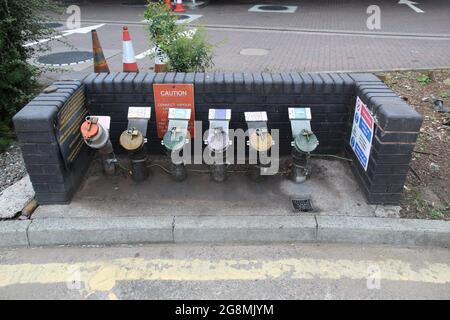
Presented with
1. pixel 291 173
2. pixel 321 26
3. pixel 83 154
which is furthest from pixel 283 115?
pixel 321 26

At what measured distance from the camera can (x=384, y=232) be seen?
11.1 ft

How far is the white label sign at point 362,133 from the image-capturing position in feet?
11.9

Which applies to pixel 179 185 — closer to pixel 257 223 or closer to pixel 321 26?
pixel 257 223

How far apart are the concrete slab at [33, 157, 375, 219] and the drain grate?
0.15ft

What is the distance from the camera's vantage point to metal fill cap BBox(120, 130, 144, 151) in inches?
146

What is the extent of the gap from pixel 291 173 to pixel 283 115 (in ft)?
2.02

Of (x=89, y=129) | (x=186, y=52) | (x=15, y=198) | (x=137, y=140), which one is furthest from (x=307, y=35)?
(x=15, y=198)

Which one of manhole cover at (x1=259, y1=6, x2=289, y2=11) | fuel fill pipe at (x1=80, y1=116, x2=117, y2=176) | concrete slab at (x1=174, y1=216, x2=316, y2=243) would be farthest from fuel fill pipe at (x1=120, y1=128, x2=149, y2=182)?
manhole cover at (x1=259, y1=6, x2=289, y2=11)

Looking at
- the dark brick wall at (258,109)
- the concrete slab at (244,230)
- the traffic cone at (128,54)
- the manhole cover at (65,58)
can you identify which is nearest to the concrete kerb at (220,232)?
the concrete slab at (244,230)

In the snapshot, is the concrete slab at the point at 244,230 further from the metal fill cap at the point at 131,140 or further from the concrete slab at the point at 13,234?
the concrete slab at the point at 13,234

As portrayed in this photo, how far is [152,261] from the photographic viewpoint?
3.23 m

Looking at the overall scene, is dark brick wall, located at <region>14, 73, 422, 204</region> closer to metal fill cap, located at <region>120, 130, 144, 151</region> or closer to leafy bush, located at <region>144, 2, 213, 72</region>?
metal fill cap, located at <region>120, 130, 144, 151</region>

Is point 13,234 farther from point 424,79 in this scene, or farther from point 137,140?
point 424,79

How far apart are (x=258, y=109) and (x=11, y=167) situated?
2716mm
